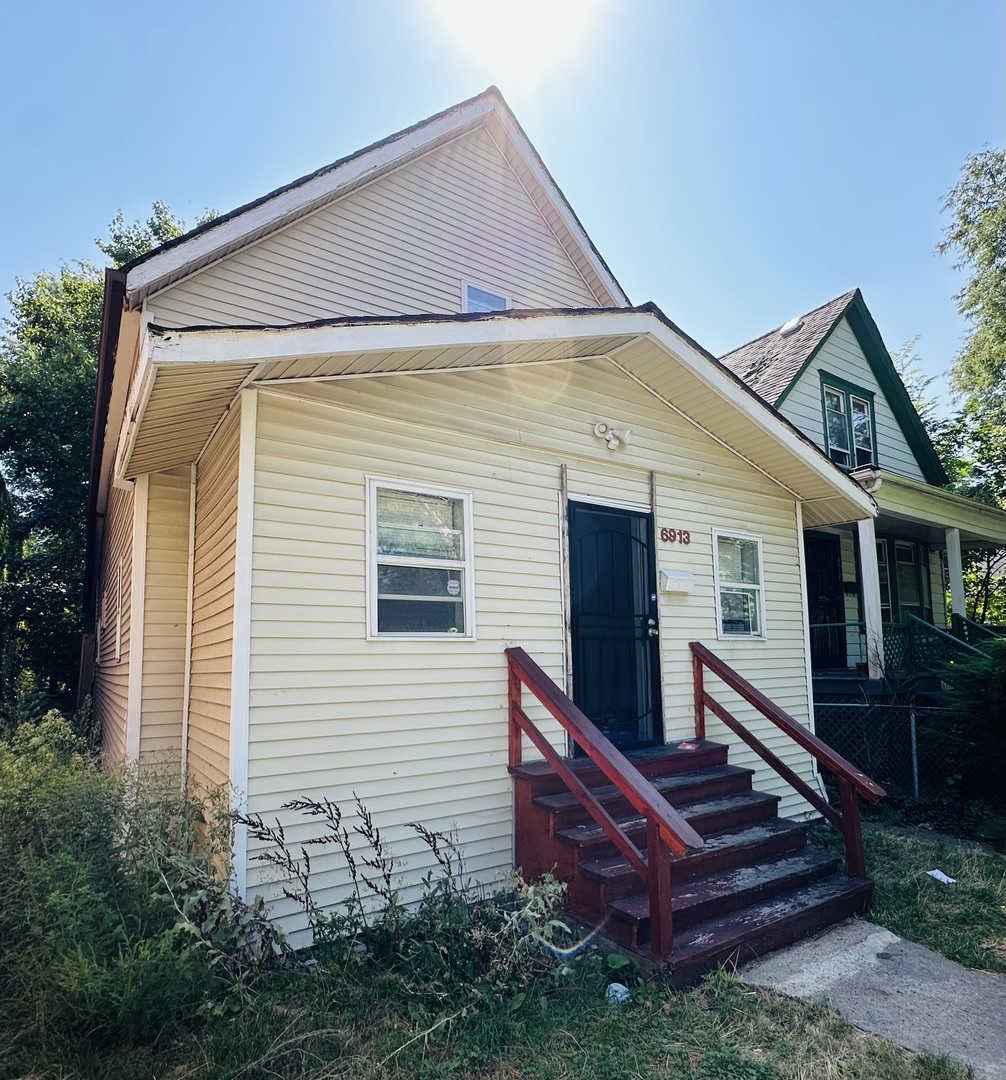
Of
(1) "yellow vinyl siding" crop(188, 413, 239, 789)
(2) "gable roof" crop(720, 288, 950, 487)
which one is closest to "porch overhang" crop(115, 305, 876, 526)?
(1) "yellow vinyl siding" crop(188, 413, 239, 789)

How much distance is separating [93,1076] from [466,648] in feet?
9.36

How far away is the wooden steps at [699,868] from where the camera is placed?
3777mm

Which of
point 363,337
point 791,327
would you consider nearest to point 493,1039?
point 363,337

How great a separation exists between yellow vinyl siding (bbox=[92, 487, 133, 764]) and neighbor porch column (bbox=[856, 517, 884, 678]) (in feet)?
28.9

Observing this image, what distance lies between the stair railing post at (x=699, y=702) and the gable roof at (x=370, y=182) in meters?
5.22

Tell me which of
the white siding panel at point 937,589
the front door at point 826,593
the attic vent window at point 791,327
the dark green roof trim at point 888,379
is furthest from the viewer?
the white siding panel at point 937,589

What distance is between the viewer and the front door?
1155cm

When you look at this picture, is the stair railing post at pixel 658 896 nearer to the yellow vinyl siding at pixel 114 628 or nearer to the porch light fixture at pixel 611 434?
the porch light fixture at pixel 611 434

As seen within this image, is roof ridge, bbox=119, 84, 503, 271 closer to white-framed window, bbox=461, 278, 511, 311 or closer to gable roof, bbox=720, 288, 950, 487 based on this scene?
white-framed window, bbox=461, 278, 511, 311

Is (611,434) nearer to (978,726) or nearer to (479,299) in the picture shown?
(479,299)

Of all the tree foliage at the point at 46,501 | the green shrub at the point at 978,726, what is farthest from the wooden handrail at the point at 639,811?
the tree foliage at the point at 46,501

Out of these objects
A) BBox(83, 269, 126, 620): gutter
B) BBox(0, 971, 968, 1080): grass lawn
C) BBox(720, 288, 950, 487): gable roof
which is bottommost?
BBox(0, 971, 968, 1080): grass lawn

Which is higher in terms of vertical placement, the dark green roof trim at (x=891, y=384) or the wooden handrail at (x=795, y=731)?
the dark green roof trim at (x=891, y=384)

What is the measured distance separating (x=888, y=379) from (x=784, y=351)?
94.8 inches
